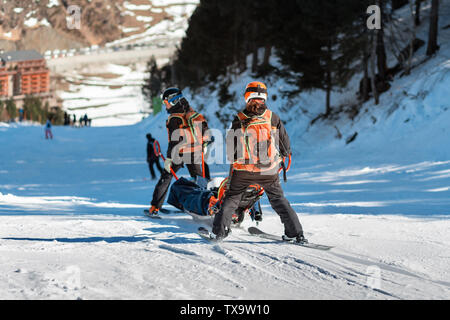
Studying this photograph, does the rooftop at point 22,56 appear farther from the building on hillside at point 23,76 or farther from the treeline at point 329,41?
the treeline at point 329,41

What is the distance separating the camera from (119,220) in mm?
6516

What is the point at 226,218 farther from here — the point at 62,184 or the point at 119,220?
the point at 62,184

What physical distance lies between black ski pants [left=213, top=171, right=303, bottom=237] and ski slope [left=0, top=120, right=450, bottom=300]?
0.21 metres

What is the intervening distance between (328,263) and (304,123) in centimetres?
1815

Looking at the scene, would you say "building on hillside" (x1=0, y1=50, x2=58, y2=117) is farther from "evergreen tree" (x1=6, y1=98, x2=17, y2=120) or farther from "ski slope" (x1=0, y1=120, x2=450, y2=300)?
"ski slope" (x1=0, y1=120, x2=450, y2=300)

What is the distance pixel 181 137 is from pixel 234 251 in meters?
2.58

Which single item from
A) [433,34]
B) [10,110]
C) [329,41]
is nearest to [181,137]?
[329,41]

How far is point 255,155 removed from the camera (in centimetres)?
491

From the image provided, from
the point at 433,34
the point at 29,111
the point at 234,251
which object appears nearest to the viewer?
the point at 234,251

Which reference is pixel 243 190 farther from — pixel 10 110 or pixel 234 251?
pixel 10 110

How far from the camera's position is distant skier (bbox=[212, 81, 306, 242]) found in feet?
16.0

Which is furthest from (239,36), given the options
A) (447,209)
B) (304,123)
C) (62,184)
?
(447,209)

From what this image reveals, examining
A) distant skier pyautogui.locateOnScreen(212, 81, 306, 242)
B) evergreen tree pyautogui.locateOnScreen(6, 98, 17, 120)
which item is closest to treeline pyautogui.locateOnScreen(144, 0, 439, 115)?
distant skier pyautogui.locateOnScreen(212, 81, 306, 242)

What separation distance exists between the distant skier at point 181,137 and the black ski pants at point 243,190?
6.65 ft
